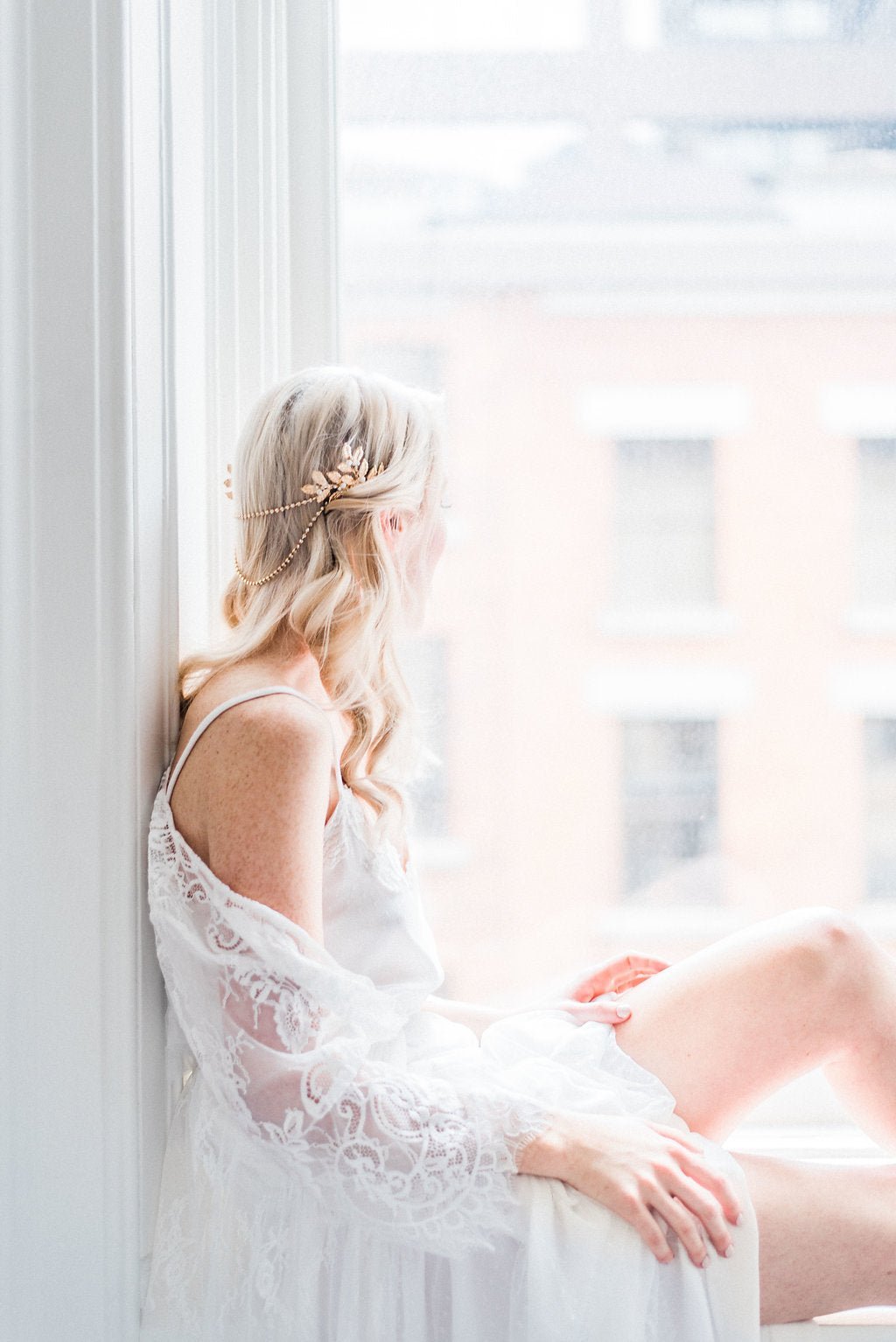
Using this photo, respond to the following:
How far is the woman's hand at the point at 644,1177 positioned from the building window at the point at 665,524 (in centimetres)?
65

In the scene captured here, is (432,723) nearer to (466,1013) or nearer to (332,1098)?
(466,1013)

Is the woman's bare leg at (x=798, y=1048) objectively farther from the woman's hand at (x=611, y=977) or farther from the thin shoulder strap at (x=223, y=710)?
the thin shoulder strap at (x=223, y=710)

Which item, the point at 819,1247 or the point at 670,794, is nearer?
the point at 819,1247

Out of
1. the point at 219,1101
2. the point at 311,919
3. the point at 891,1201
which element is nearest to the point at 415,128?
the point at 311,919

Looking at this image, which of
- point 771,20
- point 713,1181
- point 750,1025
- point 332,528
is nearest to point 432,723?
point 332,528

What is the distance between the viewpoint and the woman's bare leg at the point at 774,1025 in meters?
1.03

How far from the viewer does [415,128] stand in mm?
1319

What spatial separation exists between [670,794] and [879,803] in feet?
0.86

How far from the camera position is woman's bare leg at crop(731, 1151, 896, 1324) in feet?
3.12

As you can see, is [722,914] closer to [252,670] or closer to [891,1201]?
[891,1201]

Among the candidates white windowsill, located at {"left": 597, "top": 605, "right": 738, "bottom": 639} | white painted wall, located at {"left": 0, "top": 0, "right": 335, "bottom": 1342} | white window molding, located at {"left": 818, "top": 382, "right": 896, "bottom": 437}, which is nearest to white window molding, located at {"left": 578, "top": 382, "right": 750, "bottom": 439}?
white window molding, located at {"left": 818, "top": 382, "right": 896, "bottom": 437}

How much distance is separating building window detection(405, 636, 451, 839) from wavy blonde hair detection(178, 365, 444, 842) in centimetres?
28

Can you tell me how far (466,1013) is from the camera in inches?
47.2

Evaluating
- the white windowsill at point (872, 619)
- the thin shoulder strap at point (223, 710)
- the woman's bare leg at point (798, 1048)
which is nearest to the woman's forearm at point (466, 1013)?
the woman's bare leg at point (798, 1048)
